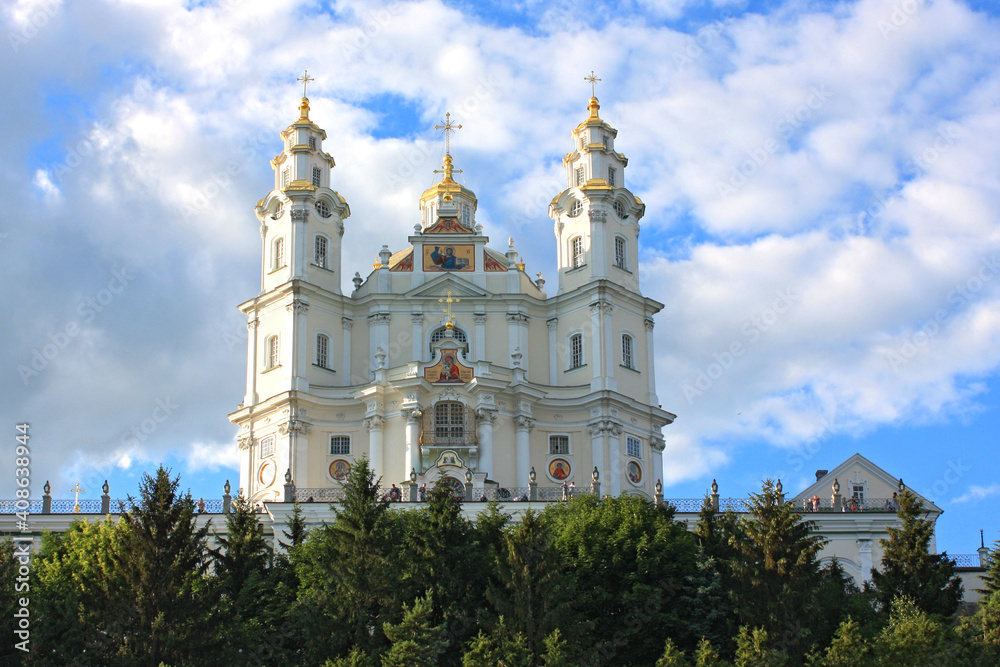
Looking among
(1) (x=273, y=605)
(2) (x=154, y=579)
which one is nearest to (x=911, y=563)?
(1) (x=273, y=605)

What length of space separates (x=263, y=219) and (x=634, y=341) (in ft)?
66.5

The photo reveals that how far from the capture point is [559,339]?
7438 centimetres

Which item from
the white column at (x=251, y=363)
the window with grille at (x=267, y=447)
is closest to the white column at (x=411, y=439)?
the window with grille at (x=267, y=447)

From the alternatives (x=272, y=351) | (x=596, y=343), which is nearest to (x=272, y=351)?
(x=272, y=351)

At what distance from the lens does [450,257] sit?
75.6 meters

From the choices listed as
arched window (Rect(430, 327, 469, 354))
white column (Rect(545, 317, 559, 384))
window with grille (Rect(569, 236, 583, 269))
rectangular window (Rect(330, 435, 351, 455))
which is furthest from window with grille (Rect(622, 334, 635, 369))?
rectangular window (Rect(330, 435, 351, 455))

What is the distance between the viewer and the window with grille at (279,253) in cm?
7481

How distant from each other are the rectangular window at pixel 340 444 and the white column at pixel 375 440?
1.39m

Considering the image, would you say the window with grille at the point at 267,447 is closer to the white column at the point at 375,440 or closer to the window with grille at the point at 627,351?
the white column at the point at 375,440

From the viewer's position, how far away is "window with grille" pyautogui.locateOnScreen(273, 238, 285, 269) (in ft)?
245

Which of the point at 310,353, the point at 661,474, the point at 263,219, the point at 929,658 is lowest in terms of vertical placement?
the point at 929,658

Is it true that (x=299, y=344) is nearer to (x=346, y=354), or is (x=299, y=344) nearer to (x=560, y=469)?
(x=346, y=354)

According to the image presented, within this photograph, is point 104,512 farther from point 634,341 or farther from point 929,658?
point 929,658

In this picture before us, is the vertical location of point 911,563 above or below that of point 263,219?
below
